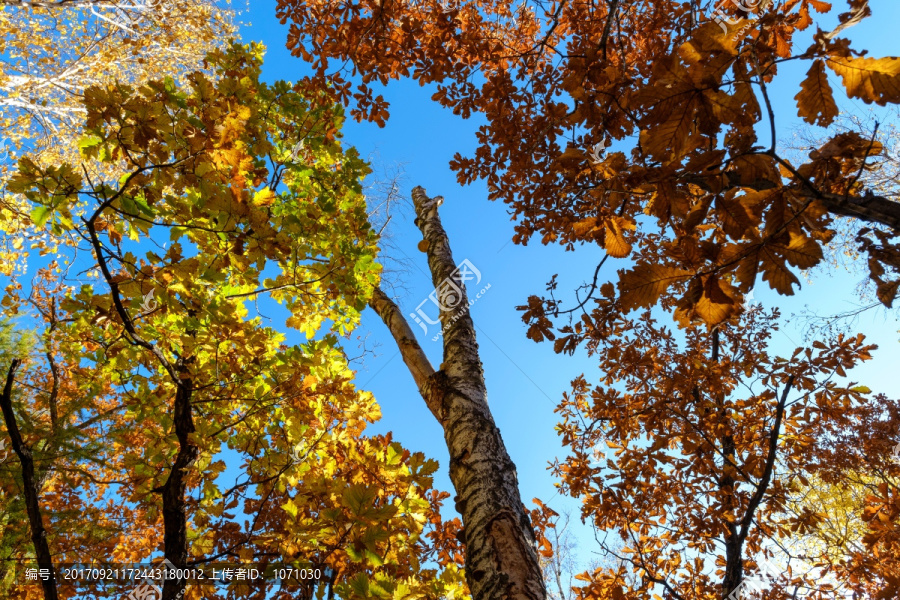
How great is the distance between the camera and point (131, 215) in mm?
1603

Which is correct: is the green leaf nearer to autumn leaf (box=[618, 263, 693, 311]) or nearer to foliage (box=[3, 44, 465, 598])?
foliage (box=[3, 44, 465, 598])

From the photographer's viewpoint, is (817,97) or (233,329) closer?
(817,97)

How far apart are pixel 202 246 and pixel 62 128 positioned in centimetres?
906

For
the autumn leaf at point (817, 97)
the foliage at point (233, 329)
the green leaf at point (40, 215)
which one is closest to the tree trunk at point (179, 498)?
the foliage at point (233, 329)

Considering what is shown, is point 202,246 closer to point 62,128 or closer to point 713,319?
point 713,319

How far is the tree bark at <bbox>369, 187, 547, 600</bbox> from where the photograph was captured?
1775mm

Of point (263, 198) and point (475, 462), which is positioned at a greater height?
point (263, 198)

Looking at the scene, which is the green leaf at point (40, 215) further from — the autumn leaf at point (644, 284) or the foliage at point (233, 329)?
the autumn leaf at point (644, 284)

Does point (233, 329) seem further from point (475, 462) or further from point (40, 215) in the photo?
point (475, 462)

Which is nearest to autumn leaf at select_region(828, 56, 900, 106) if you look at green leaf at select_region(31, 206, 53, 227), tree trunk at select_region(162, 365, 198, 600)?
green leaf at select_region(31, 206, 53, 227)

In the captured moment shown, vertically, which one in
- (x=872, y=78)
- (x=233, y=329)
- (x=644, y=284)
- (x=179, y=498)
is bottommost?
(x=644, y=284)

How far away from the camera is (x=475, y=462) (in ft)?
7.20

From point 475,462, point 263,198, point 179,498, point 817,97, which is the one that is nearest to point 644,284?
point 817,97

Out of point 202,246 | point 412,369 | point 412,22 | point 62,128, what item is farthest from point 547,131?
point 62,128
